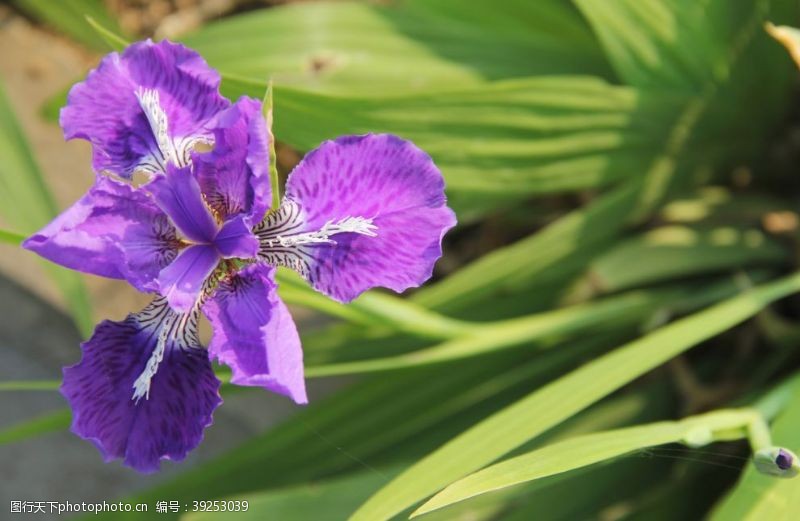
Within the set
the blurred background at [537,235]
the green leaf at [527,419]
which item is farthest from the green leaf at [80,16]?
the green leaf at [527,419]

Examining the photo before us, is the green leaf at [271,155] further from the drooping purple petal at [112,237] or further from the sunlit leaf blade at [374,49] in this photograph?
the sunlit leaf blade at [374,49]

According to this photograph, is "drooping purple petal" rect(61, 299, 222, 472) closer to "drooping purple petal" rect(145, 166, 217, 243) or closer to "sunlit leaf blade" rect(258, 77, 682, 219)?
"drooping purple petal" rect(145, 166, 217, 243)

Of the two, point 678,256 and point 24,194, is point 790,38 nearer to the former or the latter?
point 678,256

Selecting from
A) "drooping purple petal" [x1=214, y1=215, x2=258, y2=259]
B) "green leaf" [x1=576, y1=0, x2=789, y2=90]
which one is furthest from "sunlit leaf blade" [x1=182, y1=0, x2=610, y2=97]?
"drooping purple petal" [x1=214, y1=215, x2=258, y2=259]

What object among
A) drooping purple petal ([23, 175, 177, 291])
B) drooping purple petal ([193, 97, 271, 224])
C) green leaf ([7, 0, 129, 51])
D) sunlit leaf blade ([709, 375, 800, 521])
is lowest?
sunlit leaf blade ([709, 375, 800, 521])

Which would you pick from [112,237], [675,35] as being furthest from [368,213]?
[675,35]

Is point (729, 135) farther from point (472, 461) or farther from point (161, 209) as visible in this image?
point (161, 209)

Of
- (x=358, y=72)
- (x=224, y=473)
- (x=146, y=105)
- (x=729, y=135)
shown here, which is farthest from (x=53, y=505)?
(x=729, y=135)
